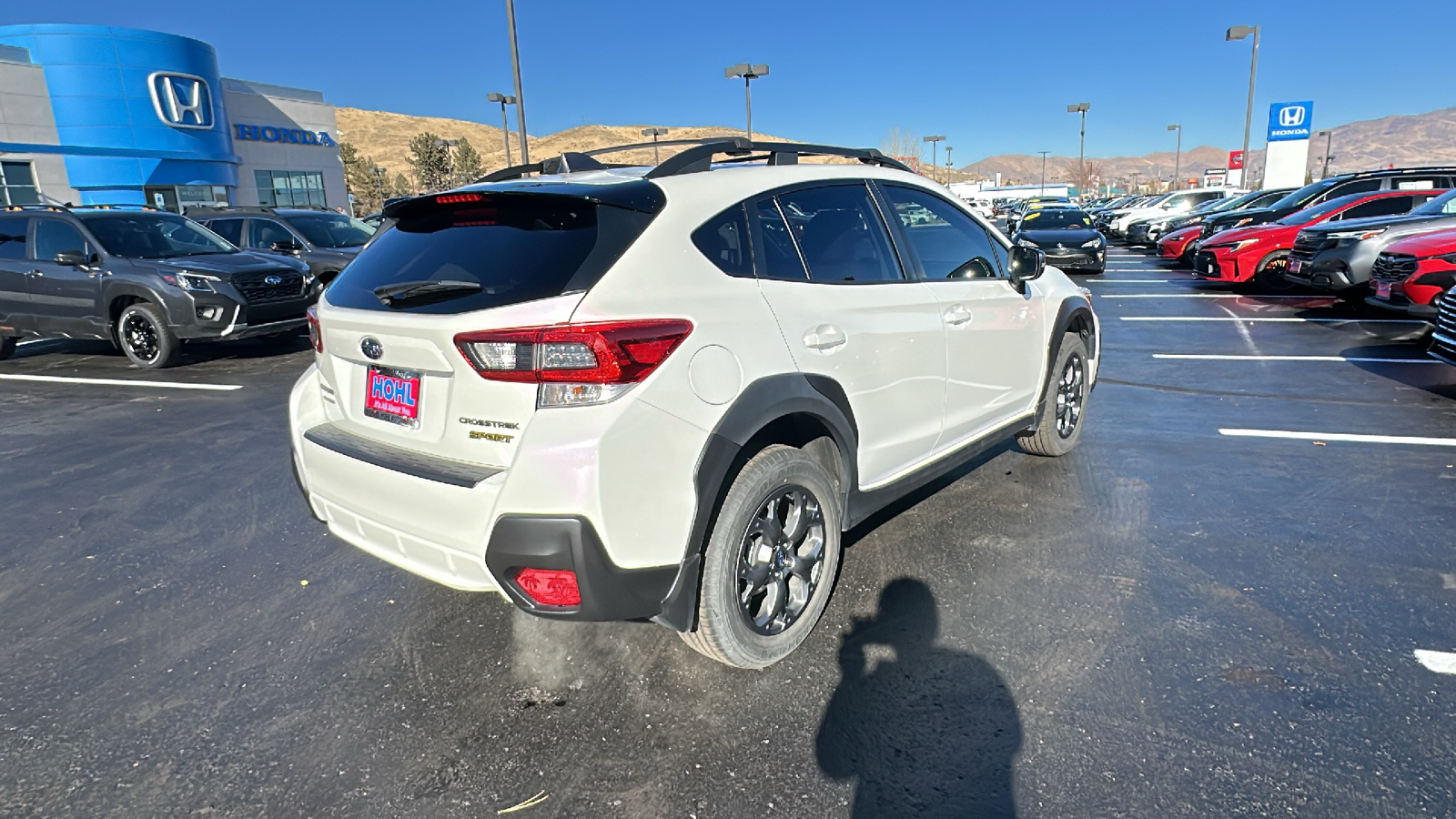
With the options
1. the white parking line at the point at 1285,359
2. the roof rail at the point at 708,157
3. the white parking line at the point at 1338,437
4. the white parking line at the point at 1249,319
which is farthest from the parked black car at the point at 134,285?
the white parking line at the point at 1249,319

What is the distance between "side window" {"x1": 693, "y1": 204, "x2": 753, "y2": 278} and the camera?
2.68m

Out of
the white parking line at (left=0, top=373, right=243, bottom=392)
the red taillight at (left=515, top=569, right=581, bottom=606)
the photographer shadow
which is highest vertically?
the red taillight at (left=515, top=569, right=581, bottom=606)

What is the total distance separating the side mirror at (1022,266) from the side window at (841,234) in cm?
95

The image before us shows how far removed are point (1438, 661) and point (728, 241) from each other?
2715 mm

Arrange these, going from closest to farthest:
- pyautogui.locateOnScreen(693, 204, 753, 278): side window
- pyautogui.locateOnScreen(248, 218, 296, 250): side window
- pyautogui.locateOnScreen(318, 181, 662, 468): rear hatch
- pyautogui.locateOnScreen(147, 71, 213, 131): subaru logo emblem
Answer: pyautogui.locateOnScreen(318, 181, 662, 468): rear hatch < pyautogui.locateOnScreen(693, 204, 753, 278): side window < pyautogui.locateOnScreen(248, 218, 296, 250): side window < pyautogui.locateOnScreen(147, 71, 213, 131): subaru logo emblem

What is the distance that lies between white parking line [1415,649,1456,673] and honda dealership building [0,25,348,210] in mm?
38608

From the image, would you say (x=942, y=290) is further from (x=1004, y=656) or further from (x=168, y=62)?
(x=168, y=62)

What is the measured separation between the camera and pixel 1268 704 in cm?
257

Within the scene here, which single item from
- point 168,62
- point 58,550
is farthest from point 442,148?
point 58,550

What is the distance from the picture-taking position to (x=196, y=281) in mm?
8555

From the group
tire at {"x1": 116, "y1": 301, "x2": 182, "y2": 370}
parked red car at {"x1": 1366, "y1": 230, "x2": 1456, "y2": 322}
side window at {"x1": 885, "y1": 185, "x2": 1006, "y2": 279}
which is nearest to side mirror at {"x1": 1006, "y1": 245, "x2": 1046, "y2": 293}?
side window at {"x1": 885, "y1": 185, "x2": 1006, "y2": 279}

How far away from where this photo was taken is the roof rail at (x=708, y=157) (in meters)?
2.97

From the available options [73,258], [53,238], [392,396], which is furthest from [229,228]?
[392,396]

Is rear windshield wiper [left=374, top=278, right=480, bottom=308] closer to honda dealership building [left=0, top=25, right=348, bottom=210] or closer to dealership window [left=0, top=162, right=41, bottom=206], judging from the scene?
honda dealership building [left=0, top=25, right=348, bottom=210]
